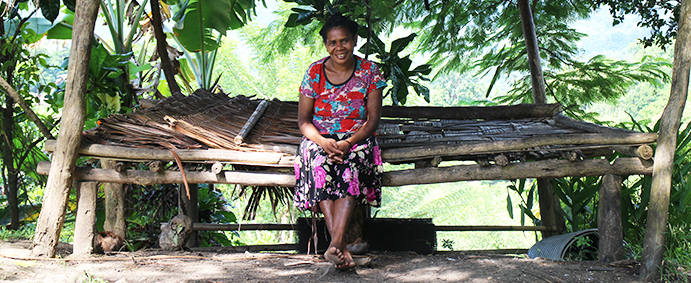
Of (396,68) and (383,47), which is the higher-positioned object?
(383,47)

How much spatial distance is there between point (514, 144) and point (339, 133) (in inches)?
47.0

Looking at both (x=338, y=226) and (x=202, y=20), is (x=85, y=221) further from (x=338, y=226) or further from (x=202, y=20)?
(x=202, y=20)

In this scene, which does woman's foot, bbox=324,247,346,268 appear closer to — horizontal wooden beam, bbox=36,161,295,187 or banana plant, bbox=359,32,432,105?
horizontal wooden beam, bbox=36,161,295,187

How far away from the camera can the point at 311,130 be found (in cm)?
306

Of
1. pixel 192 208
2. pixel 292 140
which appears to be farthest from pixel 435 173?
pixel 192 208

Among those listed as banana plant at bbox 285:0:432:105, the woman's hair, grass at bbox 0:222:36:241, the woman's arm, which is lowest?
grass at bbox 0:222:36:241

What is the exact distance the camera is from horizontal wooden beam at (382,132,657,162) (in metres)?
3.10

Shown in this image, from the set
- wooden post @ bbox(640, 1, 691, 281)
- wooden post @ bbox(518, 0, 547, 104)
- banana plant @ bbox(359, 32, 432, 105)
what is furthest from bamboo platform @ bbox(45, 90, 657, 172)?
banana plant @ bbox(359, 32, 432, 105)

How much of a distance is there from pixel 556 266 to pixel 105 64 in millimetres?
4267

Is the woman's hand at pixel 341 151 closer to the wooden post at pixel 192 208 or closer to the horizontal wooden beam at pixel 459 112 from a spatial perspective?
the horizontal wooden beam at pixel 459 112

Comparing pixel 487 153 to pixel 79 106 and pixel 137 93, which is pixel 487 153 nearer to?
pixel 79 106

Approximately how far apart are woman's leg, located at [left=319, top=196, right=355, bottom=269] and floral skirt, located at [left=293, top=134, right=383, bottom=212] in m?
0.04

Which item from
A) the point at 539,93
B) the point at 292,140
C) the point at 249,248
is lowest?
the point at 249,248

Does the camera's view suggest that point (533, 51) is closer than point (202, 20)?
Yes
